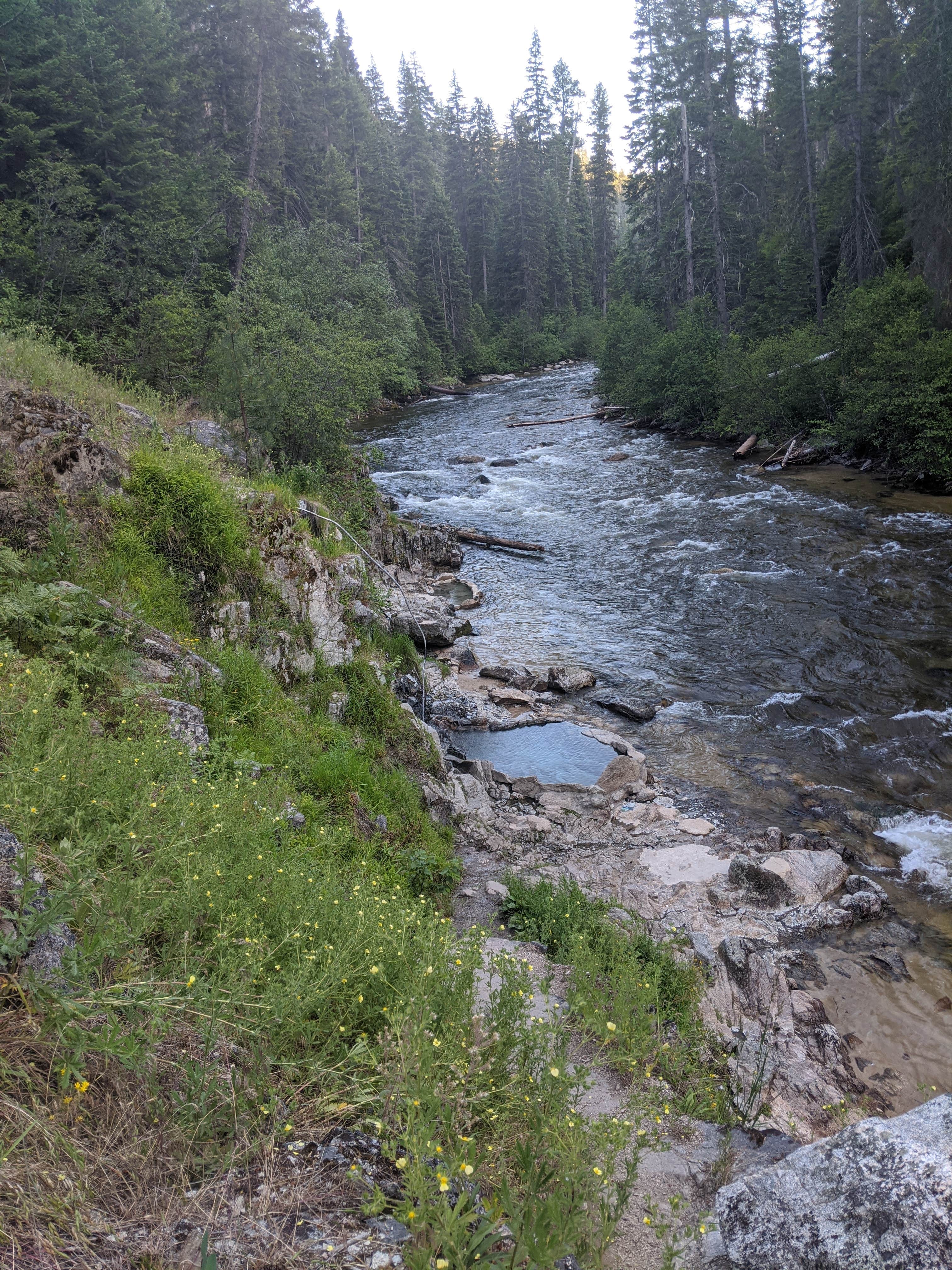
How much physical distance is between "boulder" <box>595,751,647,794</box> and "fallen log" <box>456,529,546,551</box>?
912 cm

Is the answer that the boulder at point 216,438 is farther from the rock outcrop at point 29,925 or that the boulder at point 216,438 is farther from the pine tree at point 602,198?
the pine tree at point 602,198

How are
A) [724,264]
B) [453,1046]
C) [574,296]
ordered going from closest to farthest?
1. [453,1046]
2. [724,264]
3. [574,296]

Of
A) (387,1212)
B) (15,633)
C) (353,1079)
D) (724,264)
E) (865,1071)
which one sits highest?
(724,264)

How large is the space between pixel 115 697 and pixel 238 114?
109ft

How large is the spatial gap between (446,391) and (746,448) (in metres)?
25.4

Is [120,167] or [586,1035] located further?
[120,167]

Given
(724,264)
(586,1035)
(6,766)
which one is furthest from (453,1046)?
(724,264)

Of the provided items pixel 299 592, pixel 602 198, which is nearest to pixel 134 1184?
Result: pixel 299 592

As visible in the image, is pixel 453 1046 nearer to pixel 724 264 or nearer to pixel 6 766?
pixel 6 766

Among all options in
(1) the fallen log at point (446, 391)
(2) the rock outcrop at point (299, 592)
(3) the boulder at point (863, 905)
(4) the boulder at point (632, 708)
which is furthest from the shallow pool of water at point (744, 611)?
(1) the fallen log at point (446, 391)

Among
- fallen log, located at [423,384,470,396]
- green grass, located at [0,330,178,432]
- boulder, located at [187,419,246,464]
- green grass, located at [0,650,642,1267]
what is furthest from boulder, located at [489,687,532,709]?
fallen log, located at [423,384,470,396]

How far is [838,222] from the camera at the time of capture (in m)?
25.9

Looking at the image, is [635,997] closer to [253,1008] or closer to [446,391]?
[253,1008]

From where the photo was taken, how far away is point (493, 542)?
56.4ft
